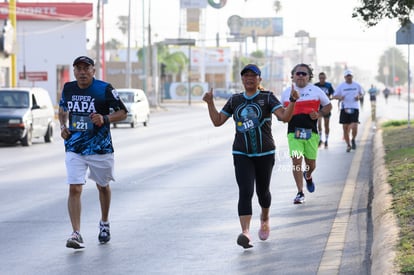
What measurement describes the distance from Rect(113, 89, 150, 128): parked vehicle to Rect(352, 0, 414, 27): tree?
68.5ft

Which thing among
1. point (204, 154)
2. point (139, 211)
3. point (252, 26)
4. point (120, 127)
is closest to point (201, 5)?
point (252, 26)

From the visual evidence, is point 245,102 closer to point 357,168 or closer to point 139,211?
point 139,211

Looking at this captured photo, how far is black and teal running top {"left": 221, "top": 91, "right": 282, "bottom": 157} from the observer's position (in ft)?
32.2

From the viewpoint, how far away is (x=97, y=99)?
32.6ft

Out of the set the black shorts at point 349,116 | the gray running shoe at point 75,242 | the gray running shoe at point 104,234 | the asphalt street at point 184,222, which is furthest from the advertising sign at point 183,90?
the gray running shoe at point 75,242

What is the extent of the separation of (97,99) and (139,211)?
308 centimetres

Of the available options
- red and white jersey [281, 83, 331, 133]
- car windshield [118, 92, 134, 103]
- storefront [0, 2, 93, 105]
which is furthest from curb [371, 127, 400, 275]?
storefront [0, 2, 93, 105]

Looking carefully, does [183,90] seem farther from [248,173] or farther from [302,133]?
[248,173]

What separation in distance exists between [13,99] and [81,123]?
1846cm

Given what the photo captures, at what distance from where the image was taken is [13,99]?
27.9 m

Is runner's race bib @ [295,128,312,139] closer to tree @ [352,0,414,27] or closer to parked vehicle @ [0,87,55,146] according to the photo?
tree @ [352,0,414,27]

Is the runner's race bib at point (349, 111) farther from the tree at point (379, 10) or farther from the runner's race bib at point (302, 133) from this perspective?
the runner's race bib at point (302, 133)

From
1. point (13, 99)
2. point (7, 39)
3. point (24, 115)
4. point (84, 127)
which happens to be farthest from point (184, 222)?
point (7, 39)

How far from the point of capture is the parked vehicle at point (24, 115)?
26906 mm
